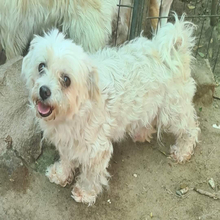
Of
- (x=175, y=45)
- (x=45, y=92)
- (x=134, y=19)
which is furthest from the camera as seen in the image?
(x=134, y=19)

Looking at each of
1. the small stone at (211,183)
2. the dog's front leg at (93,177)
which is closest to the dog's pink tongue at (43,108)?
the dog's front leg at (93,177)

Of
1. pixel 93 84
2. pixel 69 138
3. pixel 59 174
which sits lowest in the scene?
pixel 59 174

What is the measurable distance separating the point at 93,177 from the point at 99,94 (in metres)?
0.75

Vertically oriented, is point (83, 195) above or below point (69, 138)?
below

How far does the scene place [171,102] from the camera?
270 centimetres

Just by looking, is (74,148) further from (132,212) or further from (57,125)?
(132,212)

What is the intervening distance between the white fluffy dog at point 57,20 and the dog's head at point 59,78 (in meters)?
0.96

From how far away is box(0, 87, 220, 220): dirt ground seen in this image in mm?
2668

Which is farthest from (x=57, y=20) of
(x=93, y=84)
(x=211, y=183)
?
(x=211, y=183)

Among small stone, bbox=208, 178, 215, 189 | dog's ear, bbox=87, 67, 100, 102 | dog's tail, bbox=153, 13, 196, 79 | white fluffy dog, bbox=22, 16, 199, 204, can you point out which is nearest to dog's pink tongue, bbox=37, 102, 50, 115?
white fluffy dog, bbox=22, 16, 199, 204

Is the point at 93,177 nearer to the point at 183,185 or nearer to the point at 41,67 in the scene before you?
the point at 183,185

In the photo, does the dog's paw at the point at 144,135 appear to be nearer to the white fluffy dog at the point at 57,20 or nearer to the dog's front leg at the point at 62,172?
the dog's front leg at the point at 62,172

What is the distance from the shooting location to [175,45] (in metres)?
2.63

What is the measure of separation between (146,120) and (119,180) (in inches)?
22.7
